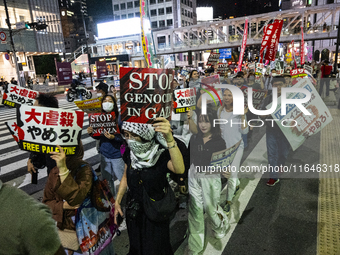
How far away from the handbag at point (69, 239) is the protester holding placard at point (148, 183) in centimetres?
53

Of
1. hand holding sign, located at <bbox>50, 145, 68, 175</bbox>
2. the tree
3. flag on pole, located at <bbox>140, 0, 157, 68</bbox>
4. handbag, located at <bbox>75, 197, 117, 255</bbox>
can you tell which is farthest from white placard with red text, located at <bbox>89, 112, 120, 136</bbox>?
the tree

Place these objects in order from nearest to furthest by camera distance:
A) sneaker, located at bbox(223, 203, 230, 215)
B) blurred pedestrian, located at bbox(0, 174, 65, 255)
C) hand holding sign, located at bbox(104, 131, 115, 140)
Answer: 1. blurred pedestrian, located at bbox(0, 174, 65, 255)
2. sneaker, located at bbox(223, 203, 230, 215)
3. hand holding sign, located at bbox(104, 131, 115, 140)

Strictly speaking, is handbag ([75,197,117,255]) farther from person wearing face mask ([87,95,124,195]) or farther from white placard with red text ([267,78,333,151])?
white placard with red text ([267,78,333,151])

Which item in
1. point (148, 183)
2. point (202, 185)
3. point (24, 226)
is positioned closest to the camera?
point (24, 226)

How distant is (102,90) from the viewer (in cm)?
502

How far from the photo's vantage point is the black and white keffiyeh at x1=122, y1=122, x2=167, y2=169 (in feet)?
7.66

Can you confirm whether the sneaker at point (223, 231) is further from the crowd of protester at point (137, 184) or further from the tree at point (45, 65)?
the tree at point (45, 65)

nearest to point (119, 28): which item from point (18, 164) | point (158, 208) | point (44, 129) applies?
point (18, 164)

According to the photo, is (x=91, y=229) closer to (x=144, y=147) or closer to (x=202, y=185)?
(x=144, y=147)

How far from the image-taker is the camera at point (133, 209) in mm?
2326

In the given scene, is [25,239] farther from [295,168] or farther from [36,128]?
[295,168]

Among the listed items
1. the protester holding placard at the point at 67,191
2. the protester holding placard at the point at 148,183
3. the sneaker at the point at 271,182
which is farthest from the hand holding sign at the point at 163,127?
the sneaker at the point at 271,182

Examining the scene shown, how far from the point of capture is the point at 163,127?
7.23 ft

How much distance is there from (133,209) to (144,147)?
25.0 inches
